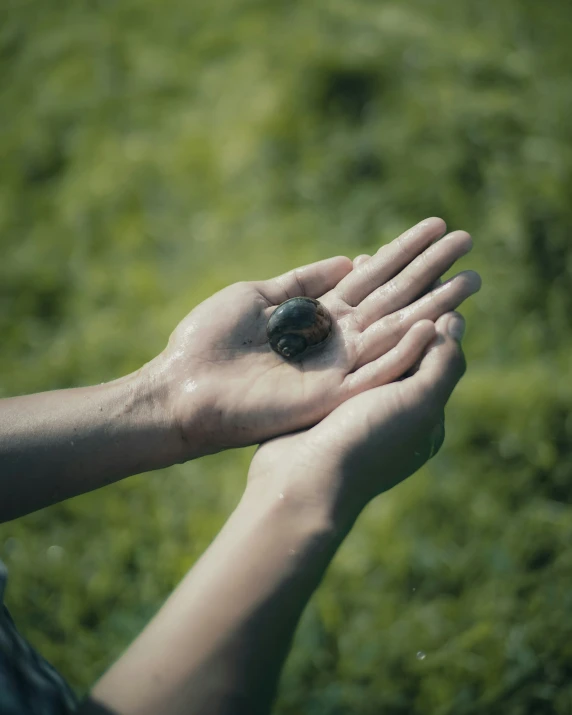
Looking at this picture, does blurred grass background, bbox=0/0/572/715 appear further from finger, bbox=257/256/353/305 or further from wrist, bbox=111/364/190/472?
finger, bbox=257/256/353/305

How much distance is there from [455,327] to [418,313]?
19 centimetres

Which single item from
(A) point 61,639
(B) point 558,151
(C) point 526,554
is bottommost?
(C) point 526,554

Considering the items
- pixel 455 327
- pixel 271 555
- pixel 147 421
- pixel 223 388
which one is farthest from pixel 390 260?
pixel 271 555

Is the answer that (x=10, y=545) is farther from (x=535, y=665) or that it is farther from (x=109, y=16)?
(x=109, y=16)

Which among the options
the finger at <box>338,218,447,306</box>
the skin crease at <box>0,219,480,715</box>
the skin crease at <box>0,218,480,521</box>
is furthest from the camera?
the finger at <box>338,218,447,306</box>

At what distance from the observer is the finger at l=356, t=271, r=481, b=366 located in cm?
318

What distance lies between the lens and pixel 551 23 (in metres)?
6.21

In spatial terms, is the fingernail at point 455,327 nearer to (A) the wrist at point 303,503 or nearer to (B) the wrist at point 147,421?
(A) the wrist at point 303,503

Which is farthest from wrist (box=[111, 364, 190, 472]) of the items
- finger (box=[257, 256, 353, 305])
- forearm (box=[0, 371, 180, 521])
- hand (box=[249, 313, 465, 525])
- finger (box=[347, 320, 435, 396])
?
finger (box=[347, 320, 435, 396])

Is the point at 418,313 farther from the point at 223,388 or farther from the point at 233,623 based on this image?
the point at 233,623

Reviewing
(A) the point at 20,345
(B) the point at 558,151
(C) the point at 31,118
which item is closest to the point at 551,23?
(B) the point at 558,151

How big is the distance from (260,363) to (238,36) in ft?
15.3

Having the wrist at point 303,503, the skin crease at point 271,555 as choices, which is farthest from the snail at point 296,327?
the wrist at point 303,503

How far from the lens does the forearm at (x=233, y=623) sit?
2.04 metres
